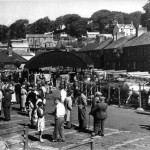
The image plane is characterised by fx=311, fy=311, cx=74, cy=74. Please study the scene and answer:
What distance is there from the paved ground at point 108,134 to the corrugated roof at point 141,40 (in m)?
31.0

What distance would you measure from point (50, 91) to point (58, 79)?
4627mm

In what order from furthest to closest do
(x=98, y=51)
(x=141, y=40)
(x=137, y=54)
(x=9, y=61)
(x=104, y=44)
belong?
(x=98, y=51)
(x=104, y=44)
(x=9, y=61)
(x=137, y=54)
(x=141, y=40)

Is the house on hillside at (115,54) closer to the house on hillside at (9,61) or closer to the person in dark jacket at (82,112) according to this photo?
the house on hillside at (9,61)

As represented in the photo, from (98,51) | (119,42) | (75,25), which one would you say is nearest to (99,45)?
(98,51)

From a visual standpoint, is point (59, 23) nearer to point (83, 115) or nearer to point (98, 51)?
point (98, 51)

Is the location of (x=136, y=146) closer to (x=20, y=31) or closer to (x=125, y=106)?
(x=125, y=106)

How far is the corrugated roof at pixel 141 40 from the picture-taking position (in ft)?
162

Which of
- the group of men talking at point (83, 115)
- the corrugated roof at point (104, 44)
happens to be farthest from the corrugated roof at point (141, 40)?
the group of men talking at point (83, 115)

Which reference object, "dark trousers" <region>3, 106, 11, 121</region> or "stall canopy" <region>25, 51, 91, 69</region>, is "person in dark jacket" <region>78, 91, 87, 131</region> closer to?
"dark trousers" <region>3, 106, 11, 121</region>

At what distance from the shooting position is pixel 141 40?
50625 mm

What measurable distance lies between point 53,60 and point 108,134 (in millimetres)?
23791

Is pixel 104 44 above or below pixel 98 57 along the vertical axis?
above

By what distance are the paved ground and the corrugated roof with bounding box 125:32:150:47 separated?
3098cm

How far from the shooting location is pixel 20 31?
562 ft
